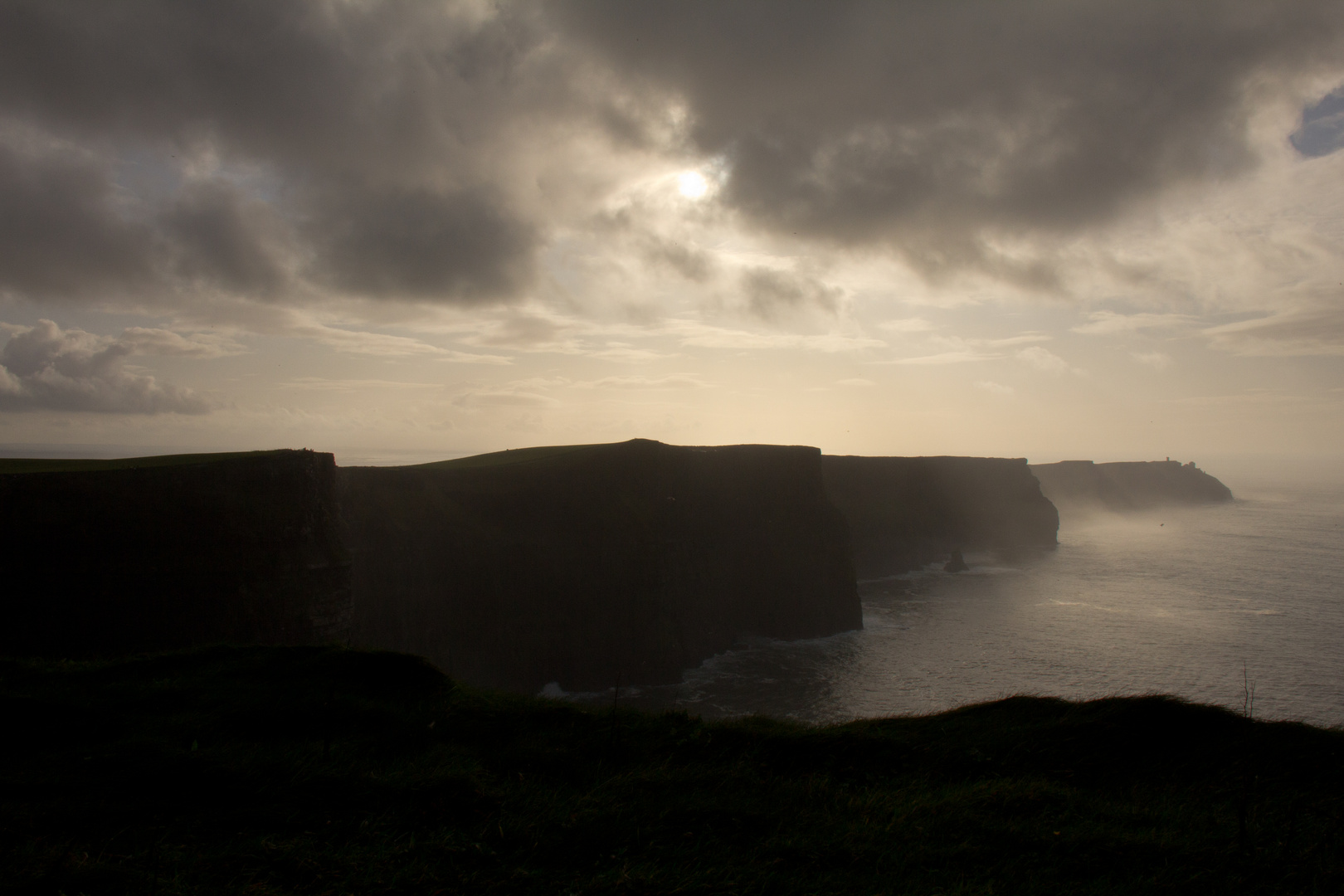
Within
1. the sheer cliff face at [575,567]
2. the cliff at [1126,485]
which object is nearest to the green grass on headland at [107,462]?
the sheer cliff face at [575,567]

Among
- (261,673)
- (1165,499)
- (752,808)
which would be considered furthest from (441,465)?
(1165,499)

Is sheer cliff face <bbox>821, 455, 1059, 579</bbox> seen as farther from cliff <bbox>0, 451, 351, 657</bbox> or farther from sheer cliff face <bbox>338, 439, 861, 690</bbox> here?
cliff <bbox>0, 451, 351, 657</bbox>

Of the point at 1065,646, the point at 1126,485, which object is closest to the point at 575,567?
the point at 1065,646

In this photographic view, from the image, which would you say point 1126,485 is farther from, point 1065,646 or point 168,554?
point 168,554

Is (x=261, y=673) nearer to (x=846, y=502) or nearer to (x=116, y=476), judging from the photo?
(x=116, y=476)

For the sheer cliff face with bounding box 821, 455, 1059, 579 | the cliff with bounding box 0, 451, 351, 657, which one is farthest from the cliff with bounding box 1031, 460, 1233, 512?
the cliff with bounding box 0, 451, 351, 657
